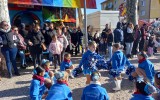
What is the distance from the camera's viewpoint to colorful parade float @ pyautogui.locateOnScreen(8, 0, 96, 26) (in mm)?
12953

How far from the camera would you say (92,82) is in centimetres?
480

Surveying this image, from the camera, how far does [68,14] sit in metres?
14.5

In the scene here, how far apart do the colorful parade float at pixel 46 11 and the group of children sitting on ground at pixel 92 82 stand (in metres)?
5.56

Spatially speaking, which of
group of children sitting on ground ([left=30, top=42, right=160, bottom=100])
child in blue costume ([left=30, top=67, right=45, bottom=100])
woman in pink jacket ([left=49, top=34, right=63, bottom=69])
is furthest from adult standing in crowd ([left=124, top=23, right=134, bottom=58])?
child in blue costume ([left=30, top=67, right=45, bottom=100])

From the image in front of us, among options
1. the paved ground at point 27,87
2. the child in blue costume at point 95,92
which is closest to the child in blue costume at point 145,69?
the paved ground at point 27,87

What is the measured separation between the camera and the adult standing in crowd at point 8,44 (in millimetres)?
8445

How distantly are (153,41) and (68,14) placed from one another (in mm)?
4763

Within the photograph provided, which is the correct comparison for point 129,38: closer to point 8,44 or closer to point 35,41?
point 35,41

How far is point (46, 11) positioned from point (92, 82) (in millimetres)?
9587

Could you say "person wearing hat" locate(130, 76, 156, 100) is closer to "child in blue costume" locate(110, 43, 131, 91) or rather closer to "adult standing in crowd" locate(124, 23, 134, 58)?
"child in blue costume" locate(110, 43, 131, 91)

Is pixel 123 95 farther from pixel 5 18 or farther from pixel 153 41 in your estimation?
pixel 153 41

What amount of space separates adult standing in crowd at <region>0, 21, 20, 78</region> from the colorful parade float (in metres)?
4.03

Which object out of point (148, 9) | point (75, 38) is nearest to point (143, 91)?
point (75, 38)

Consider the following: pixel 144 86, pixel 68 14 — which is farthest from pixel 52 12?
pixel 144 86
